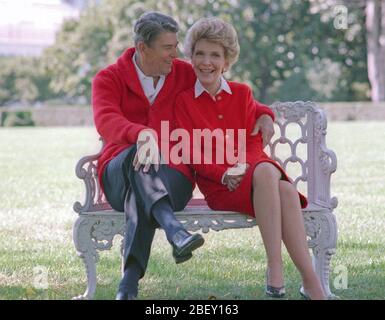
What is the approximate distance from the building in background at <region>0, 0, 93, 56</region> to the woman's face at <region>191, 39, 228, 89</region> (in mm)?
52374

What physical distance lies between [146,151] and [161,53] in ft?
1.77

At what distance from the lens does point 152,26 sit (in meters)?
4.05

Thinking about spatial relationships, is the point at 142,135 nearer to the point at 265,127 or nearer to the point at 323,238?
the point at 265,127

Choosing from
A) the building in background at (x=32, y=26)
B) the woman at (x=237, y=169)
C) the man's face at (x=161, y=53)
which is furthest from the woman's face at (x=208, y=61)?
the building in background at (x=32, y=26)

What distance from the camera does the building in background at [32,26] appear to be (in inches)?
2221

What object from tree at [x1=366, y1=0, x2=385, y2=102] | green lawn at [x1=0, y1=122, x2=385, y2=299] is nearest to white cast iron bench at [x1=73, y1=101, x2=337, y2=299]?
green lawn at [x1=0, y1=122, x2=385, y2=299]

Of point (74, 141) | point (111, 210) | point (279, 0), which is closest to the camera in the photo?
point (111, 210)

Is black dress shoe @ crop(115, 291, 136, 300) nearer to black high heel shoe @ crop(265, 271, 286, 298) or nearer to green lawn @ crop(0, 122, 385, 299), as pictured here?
green lawn @ crop(0, 122, 385, 299)

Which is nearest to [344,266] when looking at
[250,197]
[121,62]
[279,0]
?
[250,197]

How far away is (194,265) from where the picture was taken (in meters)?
5.12

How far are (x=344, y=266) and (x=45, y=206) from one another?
12.8 ft

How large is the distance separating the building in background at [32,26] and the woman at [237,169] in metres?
52.4

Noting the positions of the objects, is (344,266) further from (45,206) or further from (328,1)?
(328,1)

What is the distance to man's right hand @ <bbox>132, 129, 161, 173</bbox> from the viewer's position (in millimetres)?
3793
